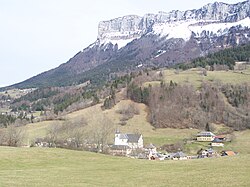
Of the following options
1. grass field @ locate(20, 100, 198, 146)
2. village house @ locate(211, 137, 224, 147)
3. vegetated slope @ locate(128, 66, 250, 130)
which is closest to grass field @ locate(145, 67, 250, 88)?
vegetated slope @ locate(128, 66, 250, 130)

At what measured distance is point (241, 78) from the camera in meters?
170

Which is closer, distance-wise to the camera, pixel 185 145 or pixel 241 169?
pixel 241 169

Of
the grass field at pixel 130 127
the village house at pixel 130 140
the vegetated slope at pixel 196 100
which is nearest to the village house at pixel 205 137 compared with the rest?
the grass field at pixel 130 127

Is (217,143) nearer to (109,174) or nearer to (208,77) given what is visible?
(208,77)

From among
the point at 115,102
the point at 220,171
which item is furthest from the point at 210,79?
the point at 220,171

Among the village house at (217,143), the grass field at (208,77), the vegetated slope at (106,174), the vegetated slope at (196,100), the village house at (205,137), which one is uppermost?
the grass field at (208,77)

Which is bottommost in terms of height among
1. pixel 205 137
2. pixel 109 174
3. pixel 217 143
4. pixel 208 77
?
pixel 217 143

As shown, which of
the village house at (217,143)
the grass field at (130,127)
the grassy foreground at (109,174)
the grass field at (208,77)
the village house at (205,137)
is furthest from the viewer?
the grass field at (208,77)

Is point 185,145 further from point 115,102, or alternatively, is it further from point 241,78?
point 241,78

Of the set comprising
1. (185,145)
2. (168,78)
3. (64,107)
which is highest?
(168,78)

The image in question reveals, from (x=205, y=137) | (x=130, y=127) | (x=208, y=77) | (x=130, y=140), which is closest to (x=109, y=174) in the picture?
(x=130, y=140)

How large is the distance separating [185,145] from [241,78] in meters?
63.4

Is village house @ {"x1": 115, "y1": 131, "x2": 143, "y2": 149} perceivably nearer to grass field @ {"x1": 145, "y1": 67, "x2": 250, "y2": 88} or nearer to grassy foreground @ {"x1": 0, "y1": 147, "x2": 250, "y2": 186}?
grass field @ {"x1": 145, "y1": 67, "x2": 250, "y2": 88}

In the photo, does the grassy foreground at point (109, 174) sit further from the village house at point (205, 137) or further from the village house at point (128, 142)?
the village house at point (205, 137)
